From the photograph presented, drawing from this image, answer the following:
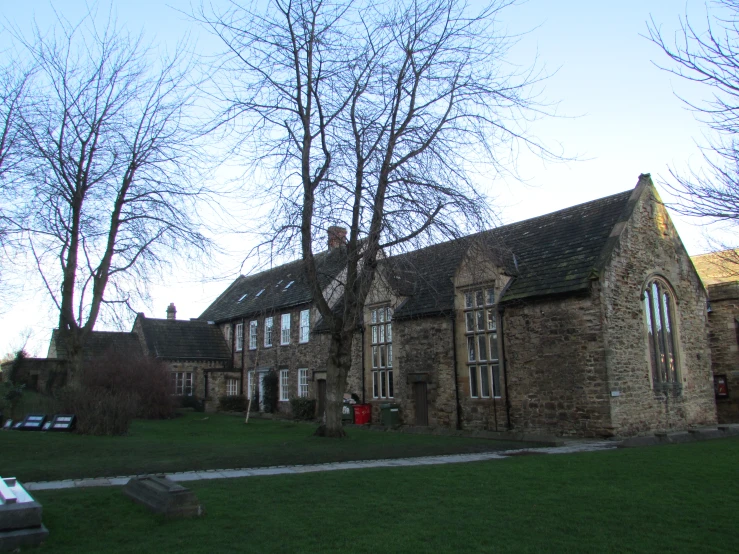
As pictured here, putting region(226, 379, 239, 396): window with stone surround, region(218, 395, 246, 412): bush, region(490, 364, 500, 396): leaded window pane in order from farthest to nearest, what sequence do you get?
1. region(226, 379, 239, 396): window with stone surround
2. region(218, 395, 246, 412): bush
3. region(490, 364, 500, 396): leaded window pane

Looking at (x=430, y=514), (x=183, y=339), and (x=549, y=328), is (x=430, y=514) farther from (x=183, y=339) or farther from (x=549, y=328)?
(x=183, y=339)

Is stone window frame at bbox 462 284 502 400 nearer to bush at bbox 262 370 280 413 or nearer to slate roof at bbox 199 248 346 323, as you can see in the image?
slate roof at bbox 199 248 346 323

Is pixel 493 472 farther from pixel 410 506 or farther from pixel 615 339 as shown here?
pixel 615 339

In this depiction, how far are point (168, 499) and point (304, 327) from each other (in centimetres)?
2291

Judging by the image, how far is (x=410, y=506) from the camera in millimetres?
7852

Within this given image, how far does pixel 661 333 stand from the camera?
797 inches

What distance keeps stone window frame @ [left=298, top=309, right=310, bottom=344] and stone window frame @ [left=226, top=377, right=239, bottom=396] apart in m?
7.21

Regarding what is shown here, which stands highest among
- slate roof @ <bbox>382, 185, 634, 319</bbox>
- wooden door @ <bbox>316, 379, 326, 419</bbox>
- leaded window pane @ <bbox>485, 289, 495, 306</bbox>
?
slate roof @ <bbox>382, 185, 634, 319</bbox>

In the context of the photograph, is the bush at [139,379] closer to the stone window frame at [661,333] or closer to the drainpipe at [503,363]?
the drainpipe at [503,363]

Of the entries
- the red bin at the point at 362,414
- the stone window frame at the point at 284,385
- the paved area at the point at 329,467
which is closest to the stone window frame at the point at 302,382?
the stone window frame at the point at 284,385

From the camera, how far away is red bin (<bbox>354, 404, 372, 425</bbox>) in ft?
79.3

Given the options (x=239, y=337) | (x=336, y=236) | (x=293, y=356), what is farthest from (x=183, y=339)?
(x=336, y=236)

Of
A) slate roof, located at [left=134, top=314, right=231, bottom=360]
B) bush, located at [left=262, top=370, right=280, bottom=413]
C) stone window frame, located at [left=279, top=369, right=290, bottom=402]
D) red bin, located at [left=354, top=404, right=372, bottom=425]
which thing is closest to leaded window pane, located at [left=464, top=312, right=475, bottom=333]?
red bin, located at [left=354, top=404, right=372, bottom=425]

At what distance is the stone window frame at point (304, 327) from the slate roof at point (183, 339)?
8.44m
